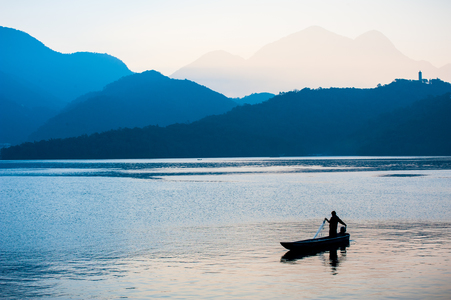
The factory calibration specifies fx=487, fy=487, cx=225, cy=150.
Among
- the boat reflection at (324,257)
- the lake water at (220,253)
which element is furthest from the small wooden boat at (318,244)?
the lake water at (220,253)

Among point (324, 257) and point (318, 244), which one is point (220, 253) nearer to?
point (318, 244)

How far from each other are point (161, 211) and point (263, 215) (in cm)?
1353

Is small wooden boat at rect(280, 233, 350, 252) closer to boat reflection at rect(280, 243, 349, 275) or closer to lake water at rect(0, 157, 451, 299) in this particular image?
boat reflection at rect(280, 243, 349, 275)

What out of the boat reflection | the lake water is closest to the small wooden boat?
the boat reflection

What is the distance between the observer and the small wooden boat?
105ft

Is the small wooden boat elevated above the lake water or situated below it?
above

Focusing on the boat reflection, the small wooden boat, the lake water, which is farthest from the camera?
the small wooden boat

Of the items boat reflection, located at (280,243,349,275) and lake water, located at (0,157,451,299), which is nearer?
lake water, located at (0,157,451,299)

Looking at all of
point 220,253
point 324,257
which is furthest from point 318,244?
point 220,253

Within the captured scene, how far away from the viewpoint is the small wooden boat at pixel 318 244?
3189cm

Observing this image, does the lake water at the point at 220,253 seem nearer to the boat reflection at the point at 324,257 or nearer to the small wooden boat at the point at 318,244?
the boat reflection at the point at 324,257

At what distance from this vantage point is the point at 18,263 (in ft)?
101

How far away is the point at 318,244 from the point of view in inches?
A: 1315

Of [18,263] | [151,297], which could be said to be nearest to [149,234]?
[18,263]
